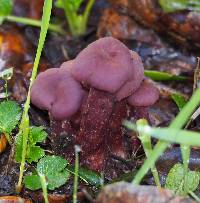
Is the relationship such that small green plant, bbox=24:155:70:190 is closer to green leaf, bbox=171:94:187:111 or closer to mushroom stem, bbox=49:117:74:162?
mushroom stem, bbox=49:117:74:162

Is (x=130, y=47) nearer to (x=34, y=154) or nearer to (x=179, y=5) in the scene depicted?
(x=179, y=5)

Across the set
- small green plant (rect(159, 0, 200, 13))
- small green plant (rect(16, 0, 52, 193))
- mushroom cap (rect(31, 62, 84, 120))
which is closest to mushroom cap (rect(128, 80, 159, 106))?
mushroom cap (rect(31, 62, 84, 120))

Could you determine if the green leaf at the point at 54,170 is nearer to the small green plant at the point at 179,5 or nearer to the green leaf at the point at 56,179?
the green leaf at the point at 56,179

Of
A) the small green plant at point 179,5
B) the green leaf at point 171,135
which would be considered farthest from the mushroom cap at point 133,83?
the small green plant at point 179,5

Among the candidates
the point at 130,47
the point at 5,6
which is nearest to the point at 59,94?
the point at 5,6

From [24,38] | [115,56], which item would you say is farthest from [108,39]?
[24,38]

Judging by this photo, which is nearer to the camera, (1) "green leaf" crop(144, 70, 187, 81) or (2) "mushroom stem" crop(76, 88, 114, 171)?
(2) "mushroom stem" crop(76, 88, 114, 171)
